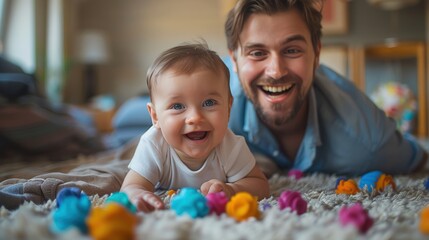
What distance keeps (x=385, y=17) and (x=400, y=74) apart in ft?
1.72

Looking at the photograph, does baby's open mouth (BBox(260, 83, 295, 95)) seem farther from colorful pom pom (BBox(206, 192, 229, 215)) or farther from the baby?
colorful pom pom (BBox(206, 192, 229, 215))

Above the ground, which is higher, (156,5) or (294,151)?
(156,5)

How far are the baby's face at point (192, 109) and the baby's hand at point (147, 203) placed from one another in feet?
0.46

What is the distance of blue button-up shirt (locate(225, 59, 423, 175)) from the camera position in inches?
51.8

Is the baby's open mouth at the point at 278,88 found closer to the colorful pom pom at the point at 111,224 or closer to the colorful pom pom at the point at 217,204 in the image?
the colorful pom pom at the point at 217,204

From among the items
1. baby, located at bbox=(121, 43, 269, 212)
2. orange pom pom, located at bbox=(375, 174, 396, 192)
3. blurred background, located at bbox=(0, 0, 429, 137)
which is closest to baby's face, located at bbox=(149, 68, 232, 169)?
baby, located at bbox=(121, 43, 269, 212)

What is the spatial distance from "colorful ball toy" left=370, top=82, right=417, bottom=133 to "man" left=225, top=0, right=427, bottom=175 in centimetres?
195

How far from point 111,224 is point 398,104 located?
10.7 feet

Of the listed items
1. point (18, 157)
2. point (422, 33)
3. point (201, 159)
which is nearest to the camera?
point (201, 159)

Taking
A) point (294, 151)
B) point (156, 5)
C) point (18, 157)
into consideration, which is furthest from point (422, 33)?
point (18, 157)

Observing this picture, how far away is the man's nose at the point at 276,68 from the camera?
1147 mm

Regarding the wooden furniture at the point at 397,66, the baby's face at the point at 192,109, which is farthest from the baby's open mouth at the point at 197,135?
the wooden furniture at the point at 397,66

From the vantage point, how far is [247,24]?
121 cm

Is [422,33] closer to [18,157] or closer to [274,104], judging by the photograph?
[274,104]
